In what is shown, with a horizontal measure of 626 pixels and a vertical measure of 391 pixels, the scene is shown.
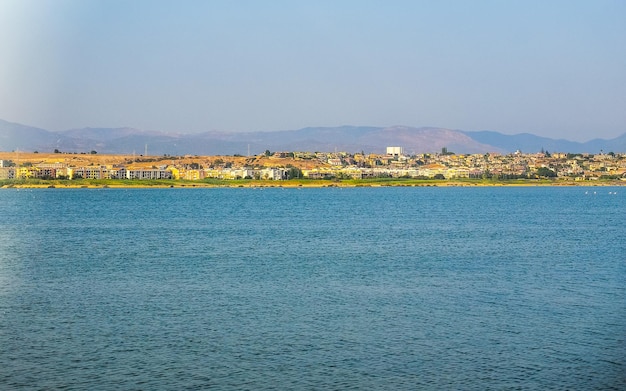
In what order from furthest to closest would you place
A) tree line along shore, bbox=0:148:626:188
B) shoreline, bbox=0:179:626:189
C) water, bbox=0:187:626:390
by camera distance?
tree line along shore, bbox=0:148:626:188, shoreline, bbox=0:179:626:189, water, bbox=0:187:626:390

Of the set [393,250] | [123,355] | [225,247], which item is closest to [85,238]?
[225,247]

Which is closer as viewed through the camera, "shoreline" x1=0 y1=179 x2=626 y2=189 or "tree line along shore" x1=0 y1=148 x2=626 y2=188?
"shoreline" x1=0 y1=179 x2=626 y2=189

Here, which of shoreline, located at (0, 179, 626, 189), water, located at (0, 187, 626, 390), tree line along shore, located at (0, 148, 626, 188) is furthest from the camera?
tree line along shore, located at (0, 148, 626, 188)

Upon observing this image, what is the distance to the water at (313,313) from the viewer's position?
59.6 feet

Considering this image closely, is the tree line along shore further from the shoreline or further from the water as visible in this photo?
the water

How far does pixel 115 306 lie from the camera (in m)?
25.3

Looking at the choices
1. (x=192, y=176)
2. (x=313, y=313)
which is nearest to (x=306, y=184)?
(x=192, y=176)

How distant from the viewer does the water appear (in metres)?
18.2

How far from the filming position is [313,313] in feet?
79.5

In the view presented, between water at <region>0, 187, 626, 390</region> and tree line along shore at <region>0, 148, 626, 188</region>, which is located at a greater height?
tree line along shore at <region>0, 148, 626, 188</region>

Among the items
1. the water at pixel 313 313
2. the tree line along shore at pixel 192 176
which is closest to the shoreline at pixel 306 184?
the tree line along shore at pixel 192 176

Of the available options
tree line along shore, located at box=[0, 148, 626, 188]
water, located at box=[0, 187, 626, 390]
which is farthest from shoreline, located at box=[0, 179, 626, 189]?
water, located at box=[0, 187, 626, 390]

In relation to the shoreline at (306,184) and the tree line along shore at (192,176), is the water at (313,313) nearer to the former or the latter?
the shoreline at (306,184)

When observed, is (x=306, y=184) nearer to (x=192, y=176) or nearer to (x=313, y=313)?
(x=192, y=176)
